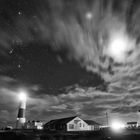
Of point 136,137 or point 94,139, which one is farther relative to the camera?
point 94,139

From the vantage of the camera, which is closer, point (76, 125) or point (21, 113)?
point (76, 125)

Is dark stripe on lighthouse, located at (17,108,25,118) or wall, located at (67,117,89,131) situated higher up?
dark stripe on lighthouse, located at (17,108,25,118)

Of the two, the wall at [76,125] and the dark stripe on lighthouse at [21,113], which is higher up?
the dark stripe on lighthouse at [21,113]

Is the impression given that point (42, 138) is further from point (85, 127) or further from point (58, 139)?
point (85, 127)

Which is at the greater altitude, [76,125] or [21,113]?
[21,113]

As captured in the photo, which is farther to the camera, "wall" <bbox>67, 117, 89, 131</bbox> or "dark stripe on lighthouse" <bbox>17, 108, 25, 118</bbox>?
"dark stripe on lighthouse" <bbox>17, 108, 25, 118</bbox>

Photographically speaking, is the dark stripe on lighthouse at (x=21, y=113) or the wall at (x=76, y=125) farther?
the dark stripe on lighthouse at (x=21, y=113)

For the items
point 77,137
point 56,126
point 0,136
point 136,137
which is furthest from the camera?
point 56,126

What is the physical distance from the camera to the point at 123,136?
5.87m

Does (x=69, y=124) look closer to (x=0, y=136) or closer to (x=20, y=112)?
(x=20, y=112)

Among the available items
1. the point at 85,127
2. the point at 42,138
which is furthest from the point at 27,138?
the point at 85,127

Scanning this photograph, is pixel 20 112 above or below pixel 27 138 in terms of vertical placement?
above

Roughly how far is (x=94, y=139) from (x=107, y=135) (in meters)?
0.50

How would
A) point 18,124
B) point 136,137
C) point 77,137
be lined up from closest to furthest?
point 136,137 < point 77,137 < point 18,124
